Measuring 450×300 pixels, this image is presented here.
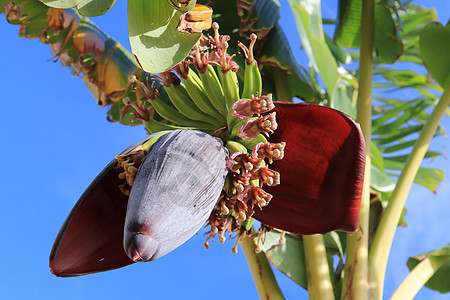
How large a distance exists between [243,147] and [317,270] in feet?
2.40

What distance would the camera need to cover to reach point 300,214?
2.93 feet

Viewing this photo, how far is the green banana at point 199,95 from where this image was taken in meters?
0.85

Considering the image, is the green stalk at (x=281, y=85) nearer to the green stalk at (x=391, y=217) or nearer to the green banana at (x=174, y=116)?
the green stalk at (x=391, y=217)

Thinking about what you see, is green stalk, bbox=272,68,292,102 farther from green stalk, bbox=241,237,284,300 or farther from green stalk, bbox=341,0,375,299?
green stalk, bbox=241,237,284,300

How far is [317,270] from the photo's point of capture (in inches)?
54.0

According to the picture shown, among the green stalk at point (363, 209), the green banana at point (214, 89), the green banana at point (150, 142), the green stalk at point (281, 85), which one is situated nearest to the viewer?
the green banana at point (150, 142)

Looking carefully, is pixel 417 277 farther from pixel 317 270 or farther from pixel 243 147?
pixel 243 147

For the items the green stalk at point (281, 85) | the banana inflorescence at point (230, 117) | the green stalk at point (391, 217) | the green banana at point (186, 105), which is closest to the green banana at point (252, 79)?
the banana inflorescence at point (230, 117)

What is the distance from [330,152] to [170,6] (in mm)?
406

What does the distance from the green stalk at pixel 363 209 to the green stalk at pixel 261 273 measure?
0.22 meters

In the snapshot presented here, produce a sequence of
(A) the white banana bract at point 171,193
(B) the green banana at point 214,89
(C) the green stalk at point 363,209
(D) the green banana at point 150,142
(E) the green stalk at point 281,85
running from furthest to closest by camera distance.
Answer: (E) the green stalk at point 281,85 → (C) the green stalk at point 363,209 → (B) the green banana at point 214,89 → (D) the green banana at point 150,142 → (A) the white banana bract at point 171,193

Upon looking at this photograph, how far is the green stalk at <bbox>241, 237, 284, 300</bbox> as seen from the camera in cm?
140

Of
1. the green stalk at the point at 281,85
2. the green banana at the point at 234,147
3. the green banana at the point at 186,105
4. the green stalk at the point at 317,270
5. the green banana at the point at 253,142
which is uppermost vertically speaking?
the green banana at the point at 186,105

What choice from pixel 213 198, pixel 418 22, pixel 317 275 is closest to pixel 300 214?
pixel 213 198
